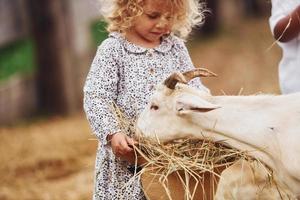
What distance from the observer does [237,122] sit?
429cm

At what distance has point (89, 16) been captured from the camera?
15055mm

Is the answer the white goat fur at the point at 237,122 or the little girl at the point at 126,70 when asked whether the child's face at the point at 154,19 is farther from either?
the white goat fur at the point at 237,122

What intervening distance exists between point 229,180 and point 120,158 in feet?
1.99

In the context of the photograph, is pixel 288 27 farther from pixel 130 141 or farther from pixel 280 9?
pixel 130 141

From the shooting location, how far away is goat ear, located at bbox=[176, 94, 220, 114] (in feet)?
13.5

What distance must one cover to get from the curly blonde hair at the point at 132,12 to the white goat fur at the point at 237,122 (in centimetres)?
44

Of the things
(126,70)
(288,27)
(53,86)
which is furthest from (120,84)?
(53,86)

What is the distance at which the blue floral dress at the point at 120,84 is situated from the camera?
4.36 meters

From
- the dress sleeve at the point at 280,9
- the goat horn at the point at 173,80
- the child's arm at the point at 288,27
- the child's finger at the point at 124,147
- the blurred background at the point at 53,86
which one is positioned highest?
the dress sleeve at the point at 280,9

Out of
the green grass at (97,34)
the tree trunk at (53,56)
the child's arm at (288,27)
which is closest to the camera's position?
the child's arm at (288,27)

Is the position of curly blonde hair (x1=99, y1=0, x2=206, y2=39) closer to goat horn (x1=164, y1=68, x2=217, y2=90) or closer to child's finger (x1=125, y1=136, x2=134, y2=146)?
goat horn (x1=164, y1=68, x2=217, y2=90)

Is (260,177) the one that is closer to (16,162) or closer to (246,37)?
(16,162)

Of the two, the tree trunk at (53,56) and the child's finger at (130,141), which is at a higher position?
the child's finger at (130,141)

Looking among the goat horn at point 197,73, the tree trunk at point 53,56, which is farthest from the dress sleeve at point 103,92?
the tree trunk at point 53,56
